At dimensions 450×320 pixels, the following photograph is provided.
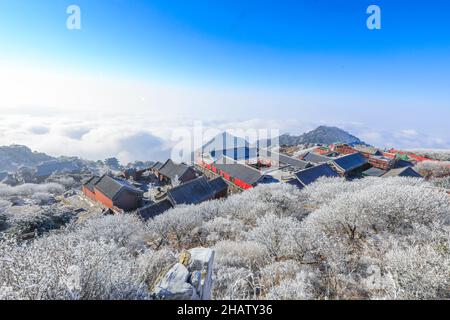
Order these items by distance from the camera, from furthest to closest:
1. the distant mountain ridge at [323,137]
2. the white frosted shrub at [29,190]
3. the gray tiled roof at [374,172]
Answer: the distant mountain ridge at [323,137] < the white frosted shrub at [29,190] < the gray tiled roof at [374,172]

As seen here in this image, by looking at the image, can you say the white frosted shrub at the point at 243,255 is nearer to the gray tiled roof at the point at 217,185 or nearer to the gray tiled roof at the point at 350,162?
the gray tiled roof at the point at 217,185

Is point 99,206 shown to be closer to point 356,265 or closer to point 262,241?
point 262,241

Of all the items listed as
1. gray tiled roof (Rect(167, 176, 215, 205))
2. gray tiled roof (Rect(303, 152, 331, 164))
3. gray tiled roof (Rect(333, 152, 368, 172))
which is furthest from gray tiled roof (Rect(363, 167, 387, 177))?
gray tiled roof (Rect(167, 176, 215, 205))

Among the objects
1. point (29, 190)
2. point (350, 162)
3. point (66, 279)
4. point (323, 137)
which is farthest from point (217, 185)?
point (323, 137)

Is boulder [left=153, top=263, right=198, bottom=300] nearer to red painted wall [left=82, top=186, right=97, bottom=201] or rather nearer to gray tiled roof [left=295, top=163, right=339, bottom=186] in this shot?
gray tiled roof [left=295, top=163, right=339, bottom=186]

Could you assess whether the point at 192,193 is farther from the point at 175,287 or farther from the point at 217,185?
the point at 175,287

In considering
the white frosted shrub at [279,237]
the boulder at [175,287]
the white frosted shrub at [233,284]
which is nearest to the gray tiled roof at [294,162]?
the white frosted shrub at [279,237]
